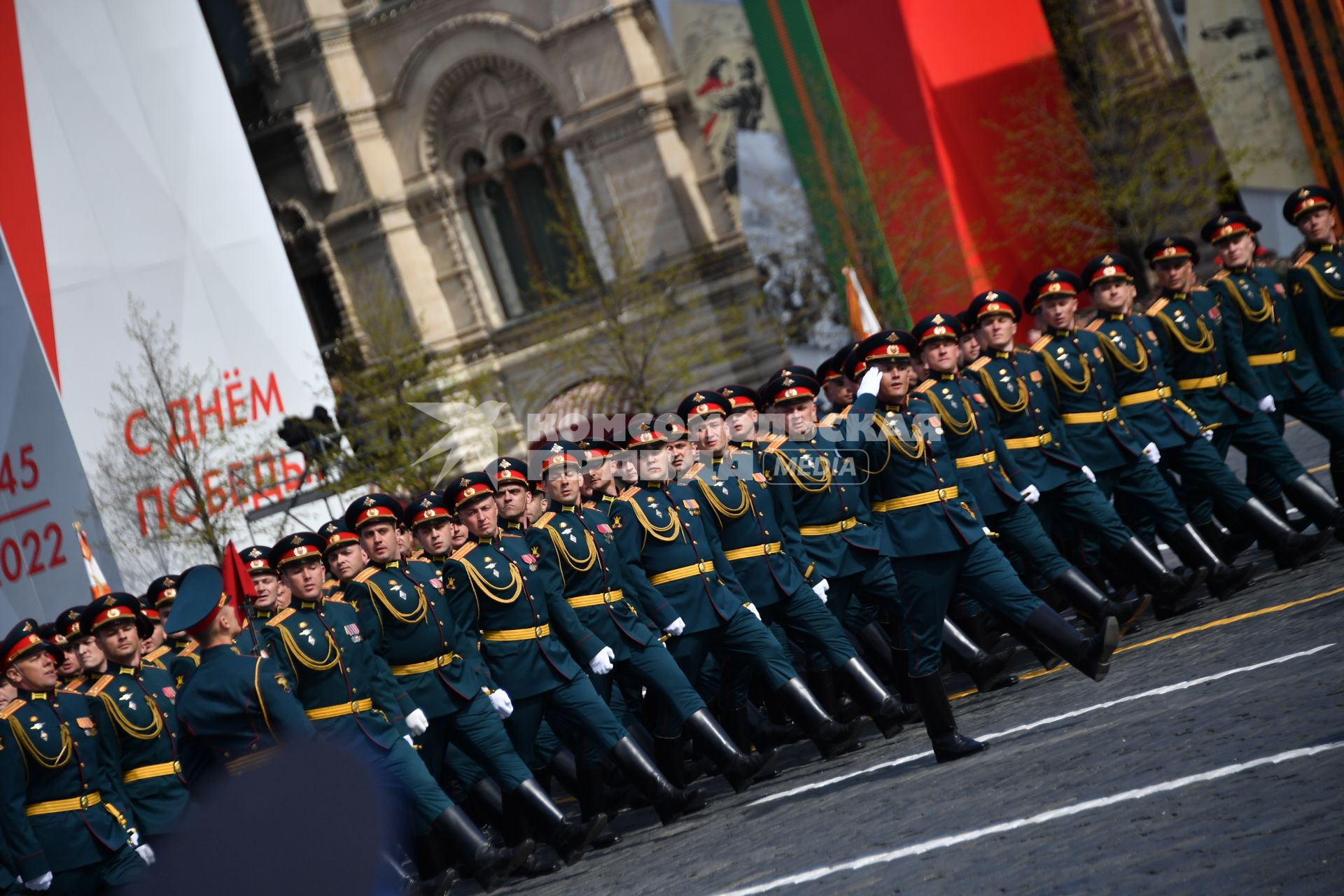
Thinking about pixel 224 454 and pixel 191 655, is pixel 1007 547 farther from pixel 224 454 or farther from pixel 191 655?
pixel 224 454

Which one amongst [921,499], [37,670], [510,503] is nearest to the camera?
[921,499]

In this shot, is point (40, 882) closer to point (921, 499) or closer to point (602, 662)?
point (602, 662)

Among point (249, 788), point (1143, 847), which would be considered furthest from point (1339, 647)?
point (249, 788)

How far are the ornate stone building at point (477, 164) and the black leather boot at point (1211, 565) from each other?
934 inches

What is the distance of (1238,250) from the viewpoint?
34.0ft

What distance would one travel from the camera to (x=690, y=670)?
30.1 feet

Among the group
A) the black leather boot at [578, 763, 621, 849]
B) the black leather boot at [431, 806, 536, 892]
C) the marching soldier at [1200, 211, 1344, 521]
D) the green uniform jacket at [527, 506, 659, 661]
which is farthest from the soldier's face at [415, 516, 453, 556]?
the marching soldier at [1200, 211, 1344, 521]

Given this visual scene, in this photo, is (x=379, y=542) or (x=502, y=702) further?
(x=379, y=542)

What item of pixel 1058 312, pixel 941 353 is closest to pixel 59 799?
pixel 941 353

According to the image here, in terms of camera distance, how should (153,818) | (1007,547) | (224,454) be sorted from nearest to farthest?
(153,818) → (1007,547) → (224,454)

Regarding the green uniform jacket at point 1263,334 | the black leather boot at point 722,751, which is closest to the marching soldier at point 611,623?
the black leather boot at point 722,751

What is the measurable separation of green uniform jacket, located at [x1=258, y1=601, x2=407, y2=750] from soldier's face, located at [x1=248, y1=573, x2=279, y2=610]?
3.33 ft

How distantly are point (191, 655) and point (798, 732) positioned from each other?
3556 millimetres

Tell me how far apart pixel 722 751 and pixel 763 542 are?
51.8 inches
